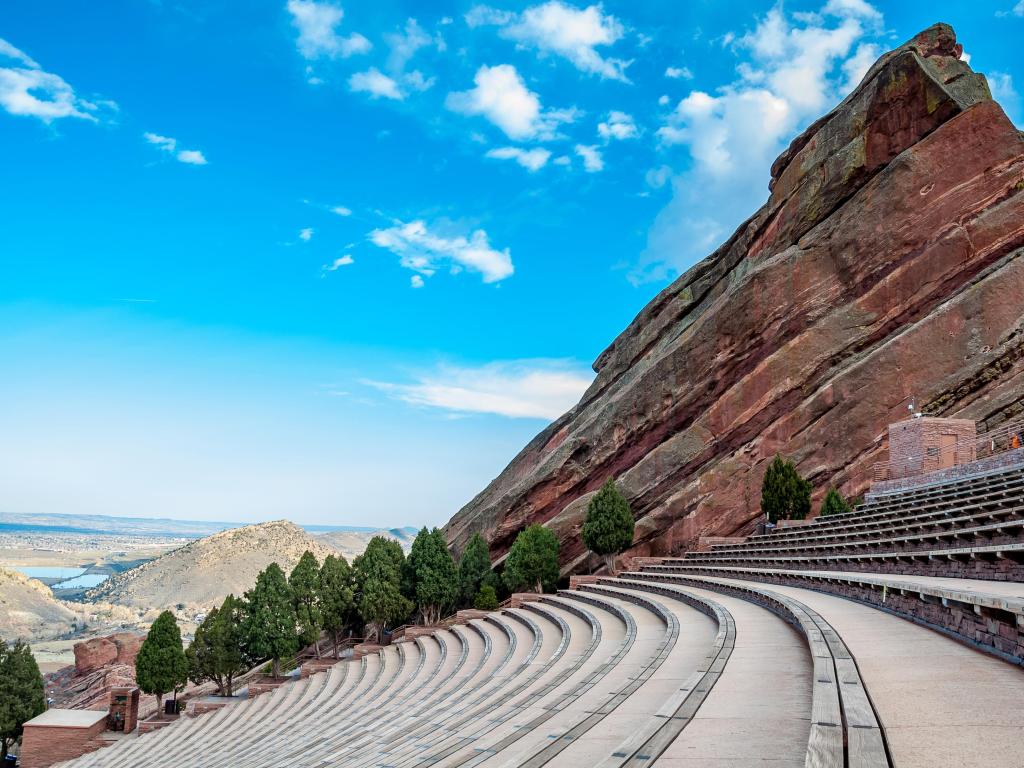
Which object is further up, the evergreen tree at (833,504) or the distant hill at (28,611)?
the evergreen tree at (833,504)

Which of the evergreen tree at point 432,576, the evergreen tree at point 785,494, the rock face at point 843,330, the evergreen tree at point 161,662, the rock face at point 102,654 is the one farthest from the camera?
the rock face at point 102,654

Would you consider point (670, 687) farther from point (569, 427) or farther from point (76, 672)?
point (76, 672)

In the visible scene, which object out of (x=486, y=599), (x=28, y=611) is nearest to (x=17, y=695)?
(x=486, y=599)

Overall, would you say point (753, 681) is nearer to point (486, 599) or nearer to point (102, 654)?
point (486, 599)

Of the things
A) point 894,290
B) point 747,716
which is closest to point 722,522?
Answer: point 894,290

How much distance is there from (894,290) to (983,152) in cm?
777

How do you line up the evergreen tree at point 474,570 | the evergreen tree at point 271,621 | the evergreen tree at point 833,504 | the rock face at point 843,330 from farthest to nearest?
the evergreen tree at point 474,570 < the evergreen tree at point 271,621 < the rock face at point 843,330 < the evergreen tree at point 833,504

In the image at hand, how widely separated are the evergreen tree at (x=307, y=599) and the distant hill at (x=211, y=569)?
284ft

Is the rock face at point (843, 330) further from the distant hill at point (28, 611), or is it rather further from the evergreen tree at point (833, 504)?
the distant hill at point (28, 611)

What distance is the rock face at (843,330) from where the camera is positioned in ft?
99.9

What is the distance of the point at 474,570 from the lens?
3653 cm

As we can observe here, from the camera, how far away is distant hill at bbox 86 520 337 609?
381 feet

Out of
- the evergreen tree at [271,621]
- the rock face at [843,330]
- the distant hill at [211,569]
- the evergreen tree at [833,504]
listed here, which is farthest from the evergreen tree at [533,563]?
the distant hill at [211,569]

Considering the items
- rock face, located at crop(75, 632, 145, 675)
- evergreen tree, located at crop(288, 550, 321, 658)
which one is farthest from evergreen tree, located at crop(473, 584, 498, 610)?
rock face, located at crop(75, 632, 145, 675)
